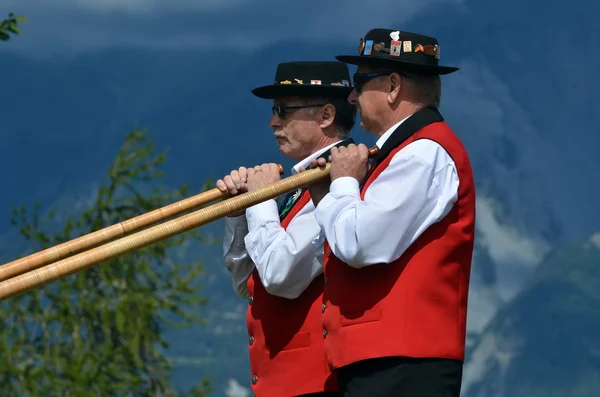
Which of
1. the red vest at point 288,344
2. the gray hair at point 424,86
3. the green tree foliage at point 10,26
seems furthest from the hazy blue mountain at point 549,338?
the gray hair at point 424,86

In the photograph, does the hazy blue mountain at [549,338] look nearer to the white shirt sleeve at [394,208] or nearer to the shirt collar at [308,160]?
the shirt collar at [308,160]

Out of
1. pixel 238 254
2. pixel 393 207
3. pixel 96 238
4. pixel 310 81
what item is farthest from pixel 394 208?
pixel 310 81

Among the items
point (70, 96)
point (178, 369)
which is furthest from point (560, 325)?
point (70, 96)

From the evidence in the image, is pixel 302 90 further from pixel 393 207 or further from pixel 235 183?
pixel 393 207

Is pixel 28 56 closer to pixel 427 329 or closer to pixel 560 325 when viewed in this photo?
pixel 560 325

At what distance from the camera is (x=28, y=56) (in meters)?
11.6

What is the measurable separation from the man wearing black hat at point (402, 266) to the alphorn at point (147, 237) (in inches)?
5.8

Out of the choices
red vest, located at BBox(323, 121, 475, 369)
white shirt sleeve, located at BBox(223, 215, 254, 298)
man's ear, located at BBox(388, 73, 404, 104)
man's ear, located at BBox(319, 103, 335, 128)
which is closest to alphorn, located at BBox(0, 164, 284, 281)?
white shirt sleeve, located at BBox(223, 215, 254, 298)

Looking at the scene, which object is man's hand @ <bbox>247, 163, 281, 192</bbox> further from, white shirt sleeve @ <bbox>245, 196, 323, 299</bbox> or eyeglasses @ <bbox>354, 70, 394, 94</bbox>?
eyeglasses @ <bbox>354, 70, 394, 94</bbox>

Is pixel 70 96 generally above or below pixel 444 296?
above

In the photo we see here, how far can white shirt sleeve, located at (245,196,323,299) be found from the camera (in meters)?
4.08

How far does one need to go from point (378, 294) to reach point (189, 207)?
2.95 ft

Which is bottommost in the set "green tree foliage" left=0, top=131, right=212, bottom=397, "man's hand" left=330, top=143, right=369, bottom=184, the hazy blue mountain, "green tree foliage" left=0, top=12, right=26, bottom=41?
the hazy blue mountain

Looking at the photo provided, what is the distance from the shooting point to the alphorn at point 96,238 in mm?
3855
